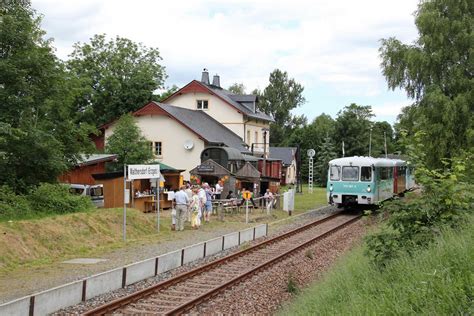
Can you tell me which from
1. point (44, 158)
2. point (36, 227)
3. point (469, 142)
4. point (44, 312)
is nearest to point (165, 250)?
point (36, 227)

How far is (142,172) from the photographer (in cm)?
1988

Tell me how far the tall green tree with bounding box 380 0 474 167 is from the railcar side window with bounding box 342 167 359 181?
340 cm

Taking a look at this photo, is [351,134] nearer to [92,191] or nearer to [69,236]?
[92,191]

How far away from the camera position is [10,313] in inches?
351

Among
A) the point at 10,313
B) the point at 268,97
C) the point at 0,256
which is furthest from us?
the point at 268,97

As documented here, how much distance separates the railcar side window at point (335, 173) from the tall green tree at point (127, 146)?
13057 millimetres

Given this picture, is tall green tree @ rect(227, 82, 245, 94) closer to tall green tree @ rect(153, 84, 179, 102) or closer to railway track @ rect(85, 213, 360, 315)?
tall green tree @ rect(153, 84, 179, 102)

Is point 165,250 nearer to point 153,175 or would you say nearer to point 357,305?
point 153,175

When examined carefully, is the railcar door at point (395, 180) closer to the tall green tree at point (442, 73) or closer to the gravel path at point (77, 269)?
the tall green tree at point (442, 73)

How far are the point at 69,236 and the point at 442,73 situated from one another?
2141 centimetres

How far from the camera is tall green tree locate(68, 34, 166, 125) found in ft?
191

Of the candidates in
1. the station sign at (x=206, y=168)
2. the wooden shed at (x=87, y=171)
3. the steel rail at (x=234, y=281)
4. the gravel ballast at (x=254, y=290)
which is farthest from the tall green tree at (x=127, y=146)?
the gravel ballast at (x=254, y=290)

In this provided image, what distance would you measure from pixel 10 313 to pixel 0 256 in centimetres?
592

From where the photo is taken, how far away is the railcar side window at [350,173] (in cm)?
2995
